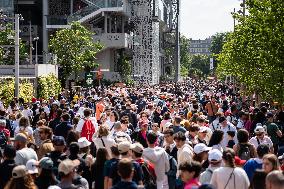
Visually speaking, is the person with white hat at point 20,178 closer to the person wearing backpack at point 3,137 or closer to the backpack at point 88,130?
the person wearing backpack at point 3,137

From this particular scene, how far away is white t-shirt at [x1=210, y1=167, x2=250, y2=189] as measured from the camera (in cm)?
937

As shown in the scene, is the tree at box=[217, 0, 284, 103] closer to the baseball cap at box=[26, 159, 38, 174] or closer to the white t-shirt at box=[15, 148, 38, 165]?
the white t-shirt at box=[15, 148, 38, 165]

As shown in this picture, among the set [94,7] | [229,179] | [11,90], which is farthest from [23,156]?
[94,7]

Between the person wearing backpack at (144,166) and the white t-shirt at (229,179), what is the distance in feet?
4.94

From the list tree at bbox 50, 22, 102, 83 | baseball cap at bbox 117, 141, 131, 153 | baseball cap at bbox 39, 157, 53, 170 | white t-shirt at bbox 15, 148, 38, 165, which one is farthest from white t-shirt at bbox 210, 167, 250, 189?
tree at bbox 50, 22, 102, 83

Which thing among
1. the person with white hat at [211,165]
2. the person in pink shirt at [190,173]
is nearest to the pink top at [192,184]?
the person in pink shirt at [190,173]

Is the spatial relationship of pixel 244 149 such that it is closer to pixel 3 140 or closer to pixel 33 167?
pixel 33 167

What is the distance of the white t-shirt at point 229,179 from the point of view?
30.7ft

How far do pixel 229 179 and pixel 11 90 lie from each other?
25.4 m

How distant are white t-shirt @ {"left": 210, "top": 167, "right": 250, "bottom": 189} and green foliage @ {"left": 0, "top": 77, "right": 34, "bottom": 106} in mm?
23485

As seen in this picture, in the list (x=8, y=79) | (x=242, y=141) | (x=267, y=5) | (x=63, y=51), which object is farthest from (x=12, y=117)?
(x=63, y=51)

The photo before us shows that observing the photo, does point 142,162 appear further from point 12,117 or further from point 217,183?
point 12,117

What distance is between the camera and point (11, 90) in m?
33.6

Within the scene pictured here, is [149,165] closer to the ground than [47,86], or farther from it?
closer to the ground
